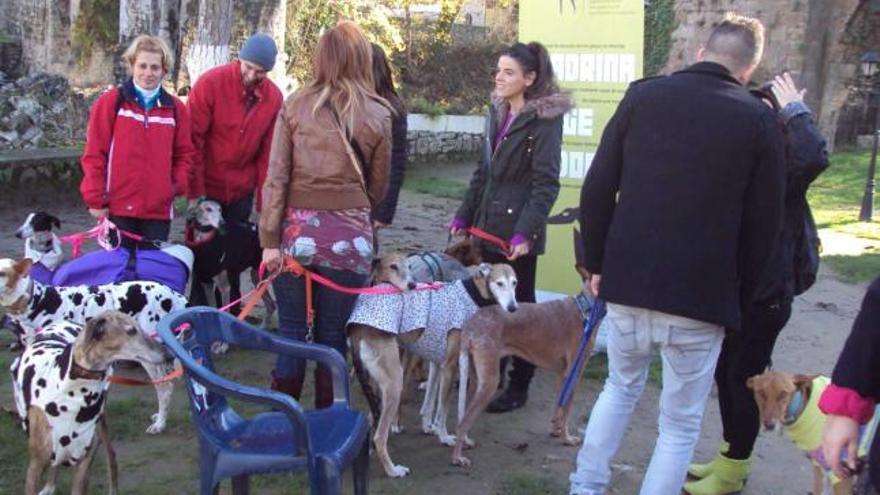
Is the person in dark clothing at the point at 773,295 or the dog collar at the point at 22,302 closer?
the person in dark clothing at the point at 773,295

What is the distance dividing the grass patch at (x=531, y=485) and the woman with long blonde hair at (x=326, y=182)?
104 centimetres

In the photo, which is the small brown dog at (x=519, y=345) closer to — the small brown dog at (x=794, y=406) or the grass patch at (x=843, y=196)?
the small brown dog at (x=794, y=406)

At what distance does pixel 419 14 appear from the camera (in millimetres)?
23453

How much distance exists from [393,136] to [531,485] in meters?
2.05

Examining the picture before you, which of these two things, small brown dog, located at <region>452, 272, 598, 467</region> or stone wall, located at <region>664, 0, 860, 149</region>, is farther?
stone wall, located at <region>664, 0, 860, 149</region>

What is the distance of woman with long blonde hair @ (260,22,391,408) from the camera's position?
3.89 m

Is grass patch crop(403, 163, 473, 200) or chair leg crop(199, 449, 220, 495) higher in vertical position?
grass patch crop(403, 163, 473, 200)

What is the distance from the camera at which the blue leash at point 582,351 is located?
4566 millimetres

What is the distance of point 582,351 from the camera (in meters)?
4.65

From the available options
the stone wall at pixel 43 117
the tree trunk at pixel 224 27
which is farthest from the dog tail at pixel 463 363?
the stone wall at pixel 43 117

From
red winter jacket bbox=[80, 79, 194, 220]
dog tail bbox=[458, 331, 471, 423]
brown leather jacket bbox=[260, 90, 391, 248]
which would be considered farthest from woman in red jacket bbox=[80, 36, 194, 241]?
dog tail bbox=[458, 331, 471, 423]

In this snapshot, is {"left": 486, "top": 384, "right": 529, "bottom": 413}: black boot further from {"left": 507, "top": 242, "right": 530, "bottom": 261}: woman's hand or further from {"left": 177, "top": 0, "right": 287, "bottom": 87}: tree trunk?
{"left": 177, "top": 0, "right": 287, "bottom": 87}: tree trunk

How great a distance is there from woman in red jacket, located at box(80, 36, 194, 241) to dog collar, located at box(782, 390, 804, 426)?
3.44m

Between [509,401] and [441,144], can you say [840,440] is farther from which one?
[441,144]
